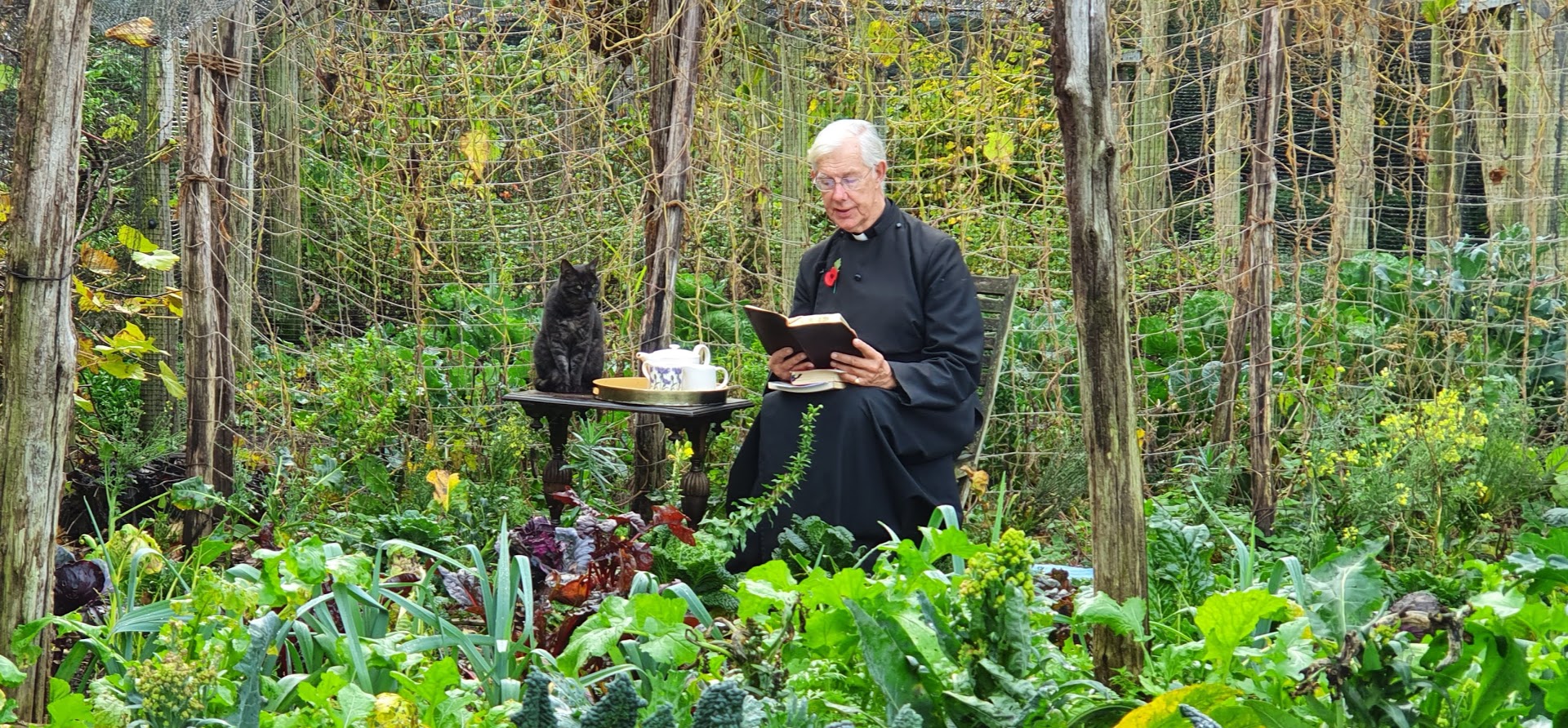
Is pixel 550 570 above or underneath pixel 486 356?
underneath

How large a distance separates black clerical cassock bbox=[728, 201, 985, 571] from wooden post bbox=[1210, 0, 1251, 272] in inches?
56.6

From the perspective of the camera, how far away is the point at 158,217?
496 cm

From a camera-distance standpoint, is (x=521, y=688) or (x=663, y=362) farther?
(x=663, y=362)

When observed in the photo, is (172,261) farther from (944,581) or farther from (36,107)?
(944,581)

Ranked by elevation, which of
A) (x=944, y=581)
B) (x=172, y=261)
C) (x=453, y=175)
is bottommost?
(x=944, y=581)

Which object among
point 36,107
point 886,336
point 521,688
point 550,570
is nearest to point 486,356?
point 886,336

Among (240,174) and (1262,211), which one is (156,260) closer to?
(240,174)

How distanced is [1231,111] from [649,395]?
2.75 m

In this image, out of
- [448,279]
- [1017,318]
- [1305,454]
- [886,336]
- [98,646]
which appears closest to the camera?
[98,646]

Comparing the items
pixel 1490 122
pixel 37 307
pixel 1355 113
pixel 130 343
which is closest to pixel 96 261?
pixel 130 343

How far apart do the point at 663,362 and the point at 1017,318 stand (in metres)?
2.17

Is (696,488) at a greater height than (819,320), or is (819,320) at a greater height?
(819,320)

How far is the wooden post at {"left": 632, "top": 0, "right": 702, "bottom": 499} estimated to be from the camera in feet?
16.0

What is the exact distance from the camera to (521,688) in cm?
193
